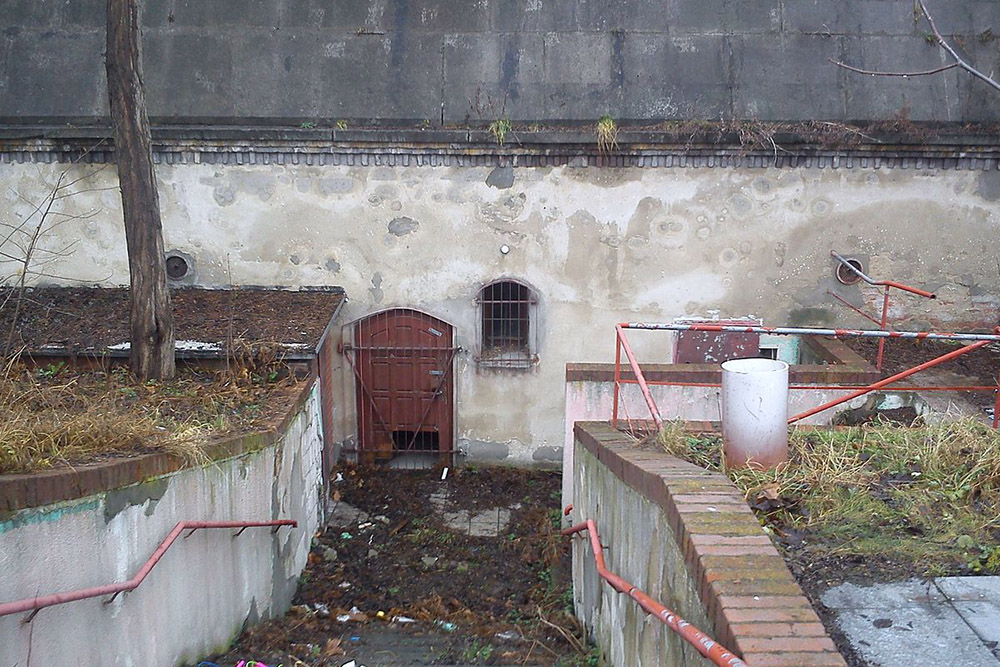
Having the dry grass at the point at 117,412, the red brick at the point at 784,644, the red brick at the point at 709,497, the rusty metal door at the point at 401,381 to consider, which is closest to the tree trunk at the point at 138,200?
the dry grass at the point at 117,412

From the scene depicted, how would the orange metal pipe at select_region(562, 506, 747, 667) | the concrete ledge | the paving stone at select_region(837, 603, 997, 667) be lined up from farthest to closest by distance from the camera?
the concrete ledge → the paving stone at select_region(837, 603, 997, 667) → the orange metal pipe at select_region(562, 506, 747, 667)

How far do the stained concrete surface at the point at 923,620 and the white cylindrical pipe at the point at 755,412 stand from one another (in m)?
1.24

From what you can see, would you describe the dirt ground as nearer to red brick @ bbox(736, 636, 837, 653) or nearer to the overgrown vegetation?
the overgrown vegetation

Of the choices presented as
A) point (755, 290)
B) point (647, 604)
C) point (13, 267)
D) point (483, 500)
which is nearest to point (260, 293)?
point (13, 267)

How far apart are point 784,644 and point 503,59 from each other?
914 centimetres

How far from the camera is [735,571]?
3.64 m

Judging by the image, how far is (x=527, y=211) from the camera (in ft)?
34.9

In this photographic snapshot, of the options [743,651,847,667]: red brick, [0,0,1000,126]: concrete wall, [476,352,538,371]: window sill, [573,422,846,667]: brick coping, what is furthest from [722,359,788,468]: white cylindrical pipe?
[0,0,1000,126]: concrete wall

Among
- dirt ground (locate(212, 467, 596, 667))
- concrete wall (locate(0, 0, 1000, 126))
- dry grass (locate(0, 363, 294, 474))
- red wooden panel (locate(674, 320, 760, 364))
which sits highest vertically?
concrete wall (locate(0, 0, 1000, 126))

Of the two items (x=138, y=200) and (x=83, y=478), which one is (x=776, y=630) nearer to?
(x=83, y=478)

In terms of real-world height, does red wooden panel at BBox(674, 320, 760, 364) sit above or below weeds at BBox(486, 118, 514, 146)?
below

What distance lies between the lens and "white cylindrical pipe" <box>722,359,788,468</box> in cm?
499

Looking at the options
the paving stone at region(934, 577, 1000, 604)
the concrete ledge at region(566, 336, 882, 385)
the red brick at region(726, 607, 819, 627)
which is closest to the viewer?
the red brick at region(726, 607, 819, 627)

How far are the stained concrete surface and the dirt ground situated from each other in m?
3.07
